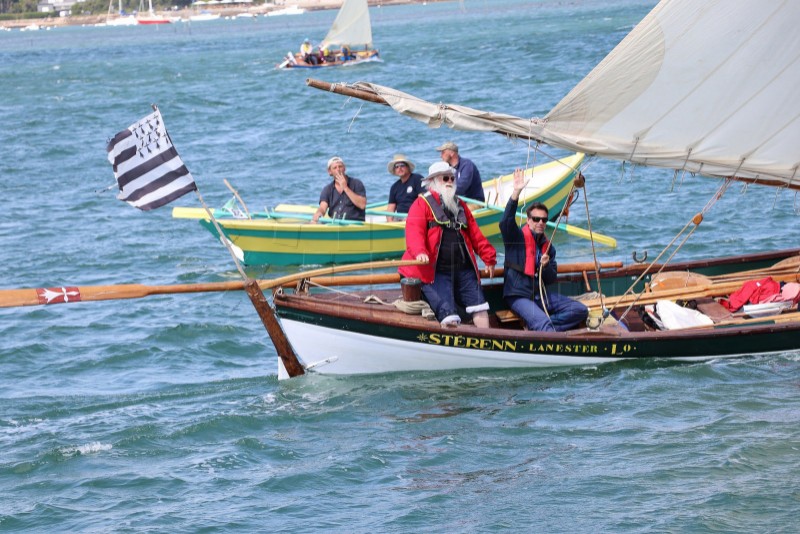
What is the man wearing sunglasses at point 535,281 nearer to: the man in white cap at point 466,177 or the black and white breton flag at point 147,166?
the man in white cap at point 466,177

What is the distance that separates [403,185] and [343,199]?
3.66 ft

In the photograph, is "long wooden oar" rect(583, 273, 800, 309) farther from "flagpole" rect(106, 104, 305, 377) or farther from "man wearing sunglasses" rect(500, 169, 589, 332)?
"flagpole" rect(106, 104, 305, 377)

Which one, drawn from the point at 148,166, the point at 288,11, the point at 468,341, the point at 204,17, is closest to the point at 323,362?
the point at 468,341

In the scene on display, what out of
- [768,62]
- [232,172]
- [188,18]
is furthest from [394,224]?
[188,18]

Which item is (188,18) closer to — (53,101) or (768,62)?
(53,101)

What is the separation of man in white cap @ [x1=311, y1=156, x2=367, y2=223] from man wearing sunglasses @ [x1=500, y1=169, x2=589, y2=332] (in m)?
5.35

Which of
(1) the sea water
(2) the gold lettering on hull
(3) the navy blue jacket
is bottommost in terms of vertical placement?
(1) the sea water

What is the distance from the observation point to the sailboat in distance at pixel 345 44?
5909cm

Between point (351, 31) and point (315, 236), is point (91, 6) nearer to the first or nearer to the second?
point (351, 31)

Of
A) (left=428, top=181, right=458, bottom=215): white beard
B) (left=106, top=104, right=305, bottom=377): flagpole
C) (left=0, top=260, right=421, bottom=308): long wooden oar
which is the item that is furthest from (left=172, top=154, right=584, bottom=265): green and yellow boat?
(left=106, top=104, right=305, bottom=377): flagpole

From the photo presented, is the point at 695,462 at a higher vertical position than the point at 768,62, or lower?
lower

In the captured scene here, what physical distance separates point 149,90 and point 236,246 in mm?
36374

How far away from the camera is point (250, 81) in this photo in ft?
180

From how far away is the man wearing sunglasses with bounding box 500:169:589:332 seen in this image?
12125 mm
